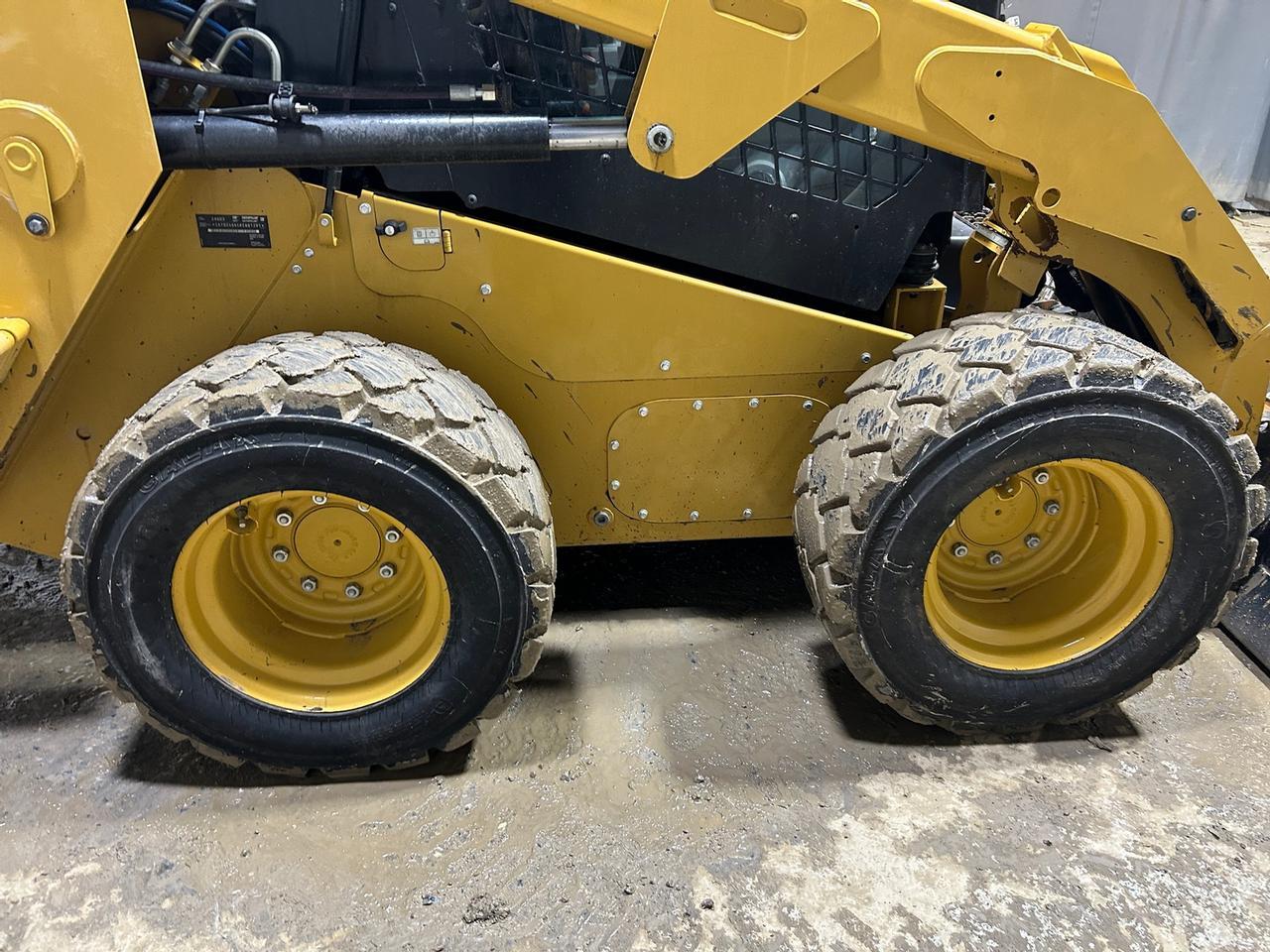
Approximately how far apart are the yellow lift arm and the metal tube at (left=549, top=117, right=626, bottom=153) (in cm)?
5

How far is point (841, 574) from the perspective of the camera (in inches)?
75.0

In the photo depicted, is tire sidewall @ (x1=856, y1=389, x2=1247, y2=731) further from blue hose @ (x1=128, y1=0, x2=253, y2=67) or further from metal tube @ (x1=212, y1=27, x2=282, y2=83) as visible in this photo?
blue hose @ (x1=128, y1=0, x2=253, y2=67)

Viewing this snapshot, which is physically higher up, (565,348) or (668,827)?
(565,348)

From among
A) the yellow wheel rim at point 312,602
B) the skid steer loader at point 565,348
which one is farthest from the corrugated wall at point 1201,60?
the yellow wheel rim at point 312,602

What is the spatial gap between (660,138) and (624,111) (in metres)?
0.31

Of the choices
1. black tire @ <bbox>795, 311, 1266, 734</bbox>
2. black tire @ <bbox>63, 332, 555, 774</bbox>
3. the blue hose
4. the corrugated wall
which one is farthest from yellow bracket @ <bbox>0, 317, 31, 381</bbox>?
the corrugated wall

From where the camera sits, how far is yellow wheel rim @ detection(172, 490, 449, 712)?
188cm

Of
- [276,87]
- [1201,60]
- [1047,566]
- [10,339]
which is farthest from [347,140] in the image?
[1201,60]

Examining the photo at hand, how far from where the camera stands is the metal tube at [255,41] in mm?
1756

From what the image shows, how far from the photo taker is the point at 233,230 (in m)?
1.89

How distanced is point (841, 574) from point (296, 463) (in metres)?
1.14

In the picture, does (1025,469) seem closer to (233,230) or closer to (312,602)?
(312,602)

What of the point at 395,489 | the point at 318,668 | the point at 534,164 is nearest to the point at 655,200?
the point at 534,164

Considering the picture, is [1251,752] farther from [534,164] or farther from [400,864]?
[534,164]
